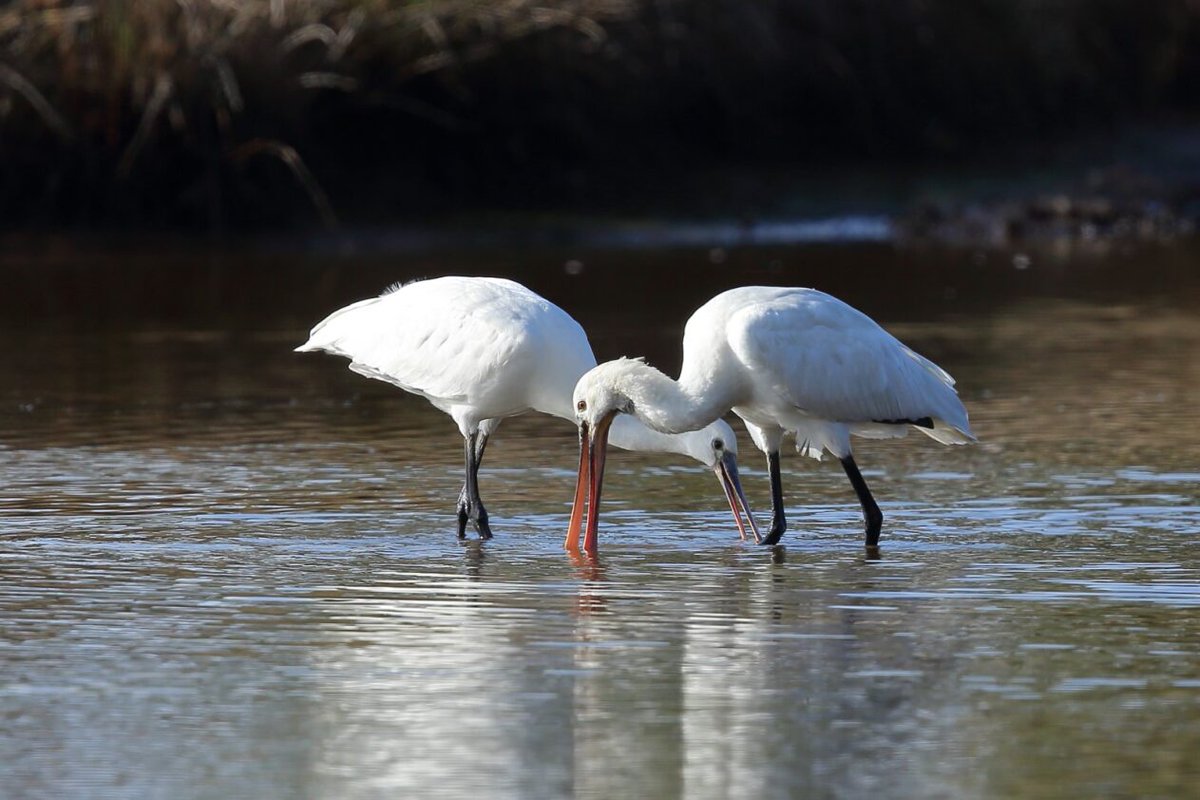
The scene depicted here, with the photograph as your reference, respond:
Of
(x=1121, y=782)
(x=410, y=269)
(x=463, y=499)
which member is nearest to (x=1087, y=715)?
(x=1121, y=782)

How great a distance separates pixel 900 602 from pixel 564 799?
2.43 meters

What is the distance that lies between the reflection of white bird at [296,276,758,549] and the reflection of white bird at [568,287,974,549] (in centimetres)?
17

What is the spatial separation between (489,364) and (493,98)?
43.5 feet

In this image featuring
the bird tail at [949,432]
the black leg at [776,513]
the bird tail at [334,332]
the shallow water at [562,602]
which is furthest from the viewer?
the bird tail at [334,332]

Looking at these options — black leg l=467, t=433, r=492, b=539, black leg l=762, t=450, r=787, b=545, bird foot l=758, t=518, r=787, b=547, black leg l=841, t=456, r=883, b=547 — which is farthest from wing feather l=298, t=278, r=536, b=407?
black leg l=841, t=456, r=883, b=547

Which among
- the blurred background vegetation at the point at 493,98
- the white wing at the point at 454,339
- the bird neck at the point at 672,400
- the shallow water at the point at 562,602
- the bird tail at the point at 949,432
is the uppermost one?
the blurred background vegetation at the point at 493,98

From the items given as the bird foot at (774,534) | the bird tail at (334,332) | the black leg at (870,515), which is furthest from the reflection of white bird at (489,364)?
the black leg at (870,515)

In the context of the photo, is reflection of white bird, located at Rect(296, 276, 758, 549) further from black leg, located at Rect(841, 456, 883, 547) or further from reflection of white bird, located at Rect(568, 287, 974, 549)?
black leg, located at Rect(841, 456, 883, 547)

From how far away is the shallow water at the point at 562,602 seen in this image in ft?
18.2

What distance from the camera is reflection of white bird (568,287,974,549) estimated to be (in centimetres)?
855

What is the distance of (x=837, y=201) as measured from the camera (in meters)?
22.6

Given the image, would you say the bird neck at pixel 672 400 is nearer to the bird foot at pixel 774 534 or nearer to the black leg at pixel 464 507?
the bird foot at pixel 774 534

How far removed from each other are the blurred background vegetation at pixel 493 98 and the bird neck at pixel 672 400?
37.3 feet

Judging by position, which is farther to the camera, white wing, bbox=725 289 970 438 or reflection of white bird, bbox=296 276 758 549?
reflection of white bird, bbox=296 276 758 549
